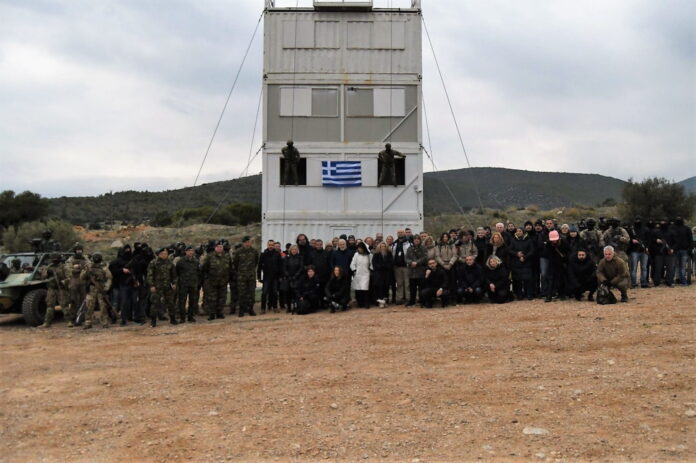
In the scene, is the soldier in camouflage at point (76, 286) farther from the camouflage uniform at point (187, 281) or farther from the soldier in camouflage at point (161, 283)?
the camouflage uniform at point (187, 281)


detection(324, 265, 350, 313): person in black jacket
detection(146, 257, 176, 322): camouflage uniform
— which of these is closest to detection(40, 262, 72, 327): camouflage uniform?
detection(146, 257, 176, 322): camouflage uniform

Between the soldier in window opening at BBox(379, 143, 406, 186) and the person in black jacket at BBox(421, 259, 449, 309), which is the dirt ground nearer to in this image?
the person in black jacket at BBox(421, 259, 449, 309)

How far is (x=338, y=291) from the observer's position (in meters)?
12.7

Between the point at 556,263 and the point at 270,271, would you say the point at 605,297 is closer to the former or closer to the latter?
the point at 556,263

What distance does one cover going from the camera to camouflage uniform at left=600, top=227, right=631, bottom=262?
40.3 feet

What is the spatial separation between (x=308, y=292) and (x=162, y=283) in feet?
9.43

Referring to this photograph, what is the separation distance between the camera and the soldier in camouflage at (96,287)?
1187cm

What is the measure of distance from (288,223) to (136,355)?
7.74 metres

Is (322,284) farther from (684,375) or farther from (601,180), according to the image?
(601,180)

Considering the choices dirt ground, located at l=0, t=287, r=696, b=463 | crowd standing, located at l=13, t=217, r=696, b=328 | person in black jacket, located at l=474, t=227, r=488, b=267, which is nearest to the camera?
dirt ground, located at l=0, t=287, r=696, b=463

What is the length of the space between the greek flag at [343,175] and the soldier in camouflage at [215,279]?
181 inches

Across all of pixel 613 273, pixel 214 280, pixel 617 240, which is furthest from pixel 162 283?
pixel 617 240

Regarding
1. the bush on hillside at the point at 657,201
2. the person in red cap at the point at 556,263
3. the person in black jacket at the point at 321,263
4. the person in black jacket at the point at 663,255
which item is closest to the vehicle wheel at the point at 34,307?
the person in black jacket at the point at 321,263

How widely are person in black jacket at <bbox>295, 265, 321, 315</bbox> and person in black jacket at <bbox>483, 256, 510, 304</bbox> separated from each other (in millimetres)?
3458
